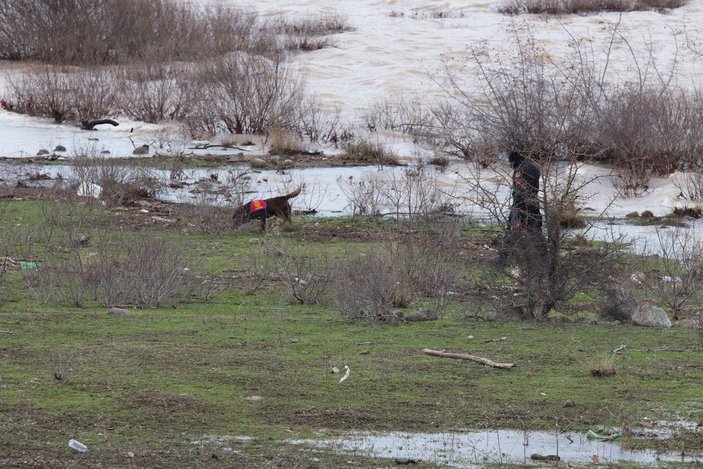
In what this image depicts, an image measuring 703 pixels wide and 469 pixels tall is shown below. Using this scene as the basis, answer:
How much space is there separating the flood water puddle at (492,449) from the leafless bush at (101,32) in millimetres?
29396

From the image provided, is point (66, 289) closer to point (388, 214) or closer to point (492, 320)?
point (492, 320)

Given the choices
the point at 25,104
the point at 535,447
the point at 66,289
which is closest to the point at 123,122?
the point at 25,104

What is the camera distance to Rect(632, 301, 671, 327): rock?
9203 millimetres

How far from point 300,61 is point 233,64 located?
1093 centimetres

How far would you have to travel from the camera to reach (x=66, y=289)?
9578 mm

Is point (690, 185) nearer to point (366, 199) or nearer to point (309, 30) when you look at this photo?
point (366, 199)

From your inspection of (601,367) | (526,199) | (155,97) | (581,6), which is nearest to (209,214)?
(526,199)

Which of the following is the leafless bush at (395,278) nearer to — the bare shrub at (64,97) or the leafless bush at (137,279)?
the leafless bush at (137,279)

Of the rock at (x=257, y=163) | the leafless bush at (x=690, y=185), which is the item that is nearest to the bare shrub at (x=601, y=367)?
the leafless bush at (x=690, y=185)

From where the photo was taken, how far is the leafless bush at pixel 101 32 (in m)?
35.0

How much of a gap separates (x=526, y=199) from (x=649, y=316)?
4.64 ft

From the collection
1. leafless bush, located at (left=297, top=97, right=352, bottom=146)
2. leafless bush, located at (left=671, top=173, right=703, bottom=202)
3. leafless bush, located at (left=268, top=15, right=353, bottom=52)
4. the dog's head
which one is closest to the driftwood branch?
the dog's head

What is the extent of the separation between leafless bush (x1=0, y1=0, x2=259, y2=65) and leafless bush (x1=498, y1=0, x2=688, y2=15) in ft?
43.6

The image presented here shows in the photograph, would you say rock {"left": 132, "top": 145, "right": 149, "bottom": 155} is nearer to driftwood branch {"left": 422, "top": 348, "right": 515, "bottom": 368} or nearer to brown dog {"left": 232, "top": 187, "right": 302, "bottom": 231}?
brown dog {"left": 232, "top": 187, "right": 302, "bottom": 231}
